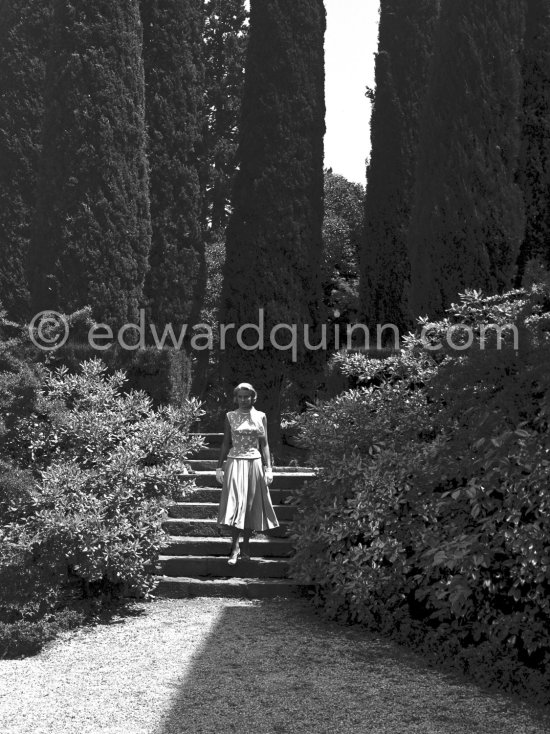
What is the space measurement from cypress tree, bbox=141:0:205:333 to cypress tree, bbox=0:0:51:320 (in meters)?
2.04

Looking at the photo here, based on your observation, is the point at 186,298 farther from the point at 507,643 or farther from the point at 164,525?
the point at 507,643

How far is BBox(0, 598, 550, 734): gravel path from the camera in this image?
4770mm

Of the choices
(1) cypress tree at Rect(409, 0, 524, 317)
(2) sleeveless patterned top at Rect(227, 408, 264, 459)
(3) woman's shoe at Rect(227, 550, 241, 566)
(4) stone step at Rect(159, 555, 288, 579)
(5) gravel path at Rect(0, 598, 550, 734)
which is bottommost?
(5) gravel path at Rect(0, 598, 550, 734)

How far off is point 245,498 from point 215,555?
30.5 inches

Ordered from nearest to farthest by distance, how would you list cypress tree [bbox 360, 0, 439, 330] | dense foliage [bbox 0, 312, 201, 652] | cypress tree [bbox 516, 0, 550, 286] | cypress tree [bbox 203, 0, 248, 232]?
dense foliage [bbox 0, 312, 201, 652] < cypress tree [bbox 516, 0, 550, 286] < cypress tree [bbox 360, 0, 439, 330] < cypress tree [bbox 203, 0, 248, 232]

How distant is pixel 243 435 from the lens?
819 centimetres

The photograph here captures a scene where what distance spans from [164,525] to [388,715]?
13.8 ft

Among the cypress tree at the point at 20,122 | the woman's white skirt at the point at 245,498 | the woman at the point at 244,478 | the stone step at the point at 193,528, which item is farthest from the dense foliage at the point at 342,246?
the woman's white skirt at the point at 245,498

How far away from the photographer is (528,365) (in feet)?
18.3

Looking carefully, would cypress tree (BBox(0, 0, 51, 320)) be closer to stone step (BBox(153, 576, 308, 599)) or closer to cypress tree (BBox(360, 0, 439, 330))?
cypress tree (BBox(360, 0, 439, 330))

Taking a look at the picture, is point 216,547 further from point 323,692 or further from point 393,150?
point 393,150

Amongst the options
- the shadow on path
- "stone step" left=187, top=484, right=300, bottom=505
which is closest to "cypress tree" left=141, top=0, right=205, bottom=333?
"stone step" left=187, top=484, right=300, bottom=505

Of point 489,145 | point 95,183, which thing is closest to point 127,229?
point 95,183

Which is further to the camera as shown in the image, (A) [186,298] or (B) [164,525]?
(A) [186,298]
